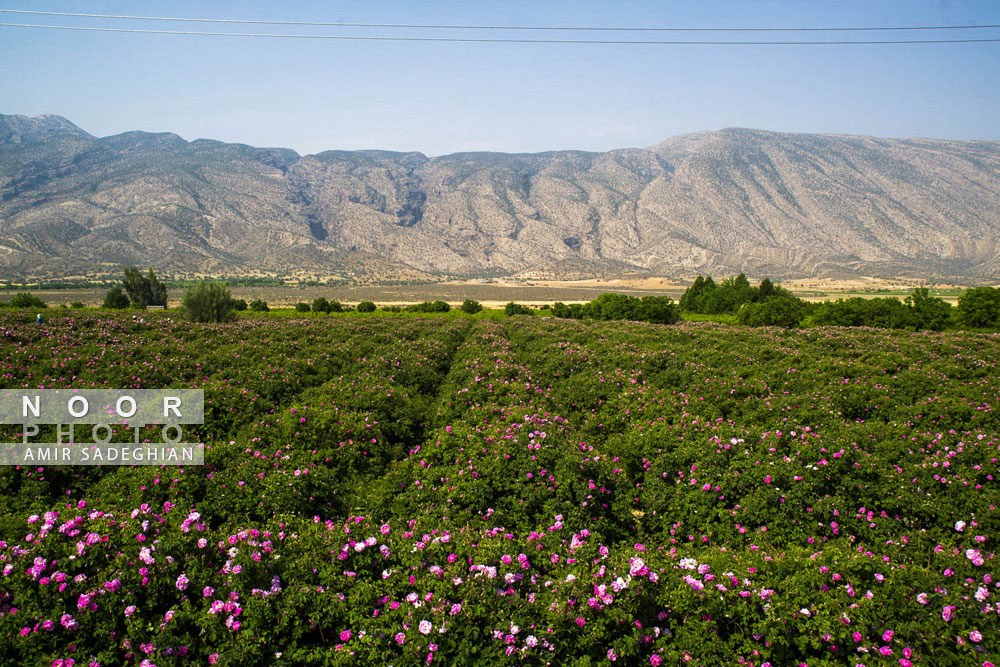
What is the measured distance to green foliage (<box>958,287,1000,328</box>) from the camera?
35656mm

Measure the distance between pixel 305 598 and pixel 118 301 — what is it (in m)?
60.8

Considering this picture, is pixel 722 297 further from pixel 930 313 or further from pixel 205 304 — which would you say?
pixel 205 304

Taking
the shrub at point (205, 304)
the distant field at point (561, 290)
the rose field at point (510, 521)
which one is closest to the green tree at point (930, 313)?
the rose field at point (510, 521)

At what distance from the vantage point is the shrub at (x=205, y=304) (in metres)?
27.4

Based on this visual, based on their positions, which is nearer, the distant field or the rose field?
the rose field

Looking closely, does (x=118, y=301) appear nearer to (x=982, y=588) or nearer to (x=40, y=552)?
(x=40, y=552)

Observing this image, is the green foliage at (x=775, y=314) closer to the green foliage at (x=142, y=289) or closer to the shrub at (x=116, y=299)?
the green foliage at (x=142, y=289)

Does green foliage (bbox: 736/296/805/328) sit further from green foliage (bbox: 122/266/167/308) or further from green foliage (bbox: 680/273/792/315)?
green foliage (bbox: 122/266/167/308)

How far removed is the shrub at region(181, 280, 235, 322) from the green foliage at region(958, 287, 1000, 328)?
4866cm

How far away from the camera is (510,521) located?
6688 millimetres

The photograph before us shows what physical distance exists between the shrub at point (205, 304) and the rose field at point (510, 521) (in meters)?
13.2

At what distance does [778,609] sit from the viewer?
14.3 ft

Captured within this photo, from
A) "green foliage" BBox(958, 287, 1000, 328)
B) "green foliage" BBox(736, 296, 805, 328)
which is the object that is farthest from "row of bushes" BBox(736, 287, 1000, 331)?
"green foliage" BBox(736, 296, 805, 328)

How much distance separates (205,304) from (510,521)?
87.0 feet
